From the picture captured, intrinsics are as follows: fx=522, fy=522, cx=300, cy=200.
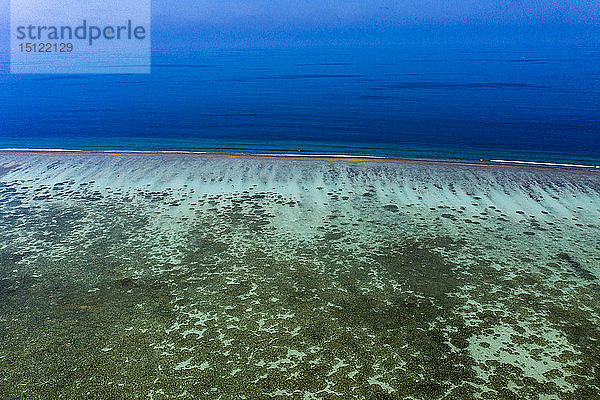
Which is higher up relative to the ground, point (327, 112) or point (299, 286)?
point (327, 112)

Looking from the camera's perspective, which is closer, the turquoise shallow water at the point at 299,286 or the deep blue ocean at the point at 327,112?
the turquoise shallow water at the point at 299,286

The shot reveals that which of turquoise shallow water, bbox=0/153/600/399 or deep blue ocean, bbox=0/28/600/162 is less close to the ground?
deep blue ocean, bbox=0/28/600/162

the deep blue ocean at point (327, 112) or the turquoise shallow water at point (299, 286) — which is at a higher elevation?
the deep blue ocean at point (327, 112)

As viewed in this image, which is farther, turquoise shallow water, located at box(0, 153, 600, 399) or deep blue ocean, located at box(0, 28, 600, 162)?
deep blue ocean, located at box(0, 28, 600, 162)

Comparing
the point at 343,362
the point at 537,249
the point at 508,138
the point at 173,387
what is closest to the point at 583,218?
the point at 537,249

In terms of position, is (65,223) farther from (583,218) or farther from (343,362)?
(583,218)

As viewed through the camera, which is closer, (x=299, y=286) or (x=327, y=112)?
(x=299, y=286)
